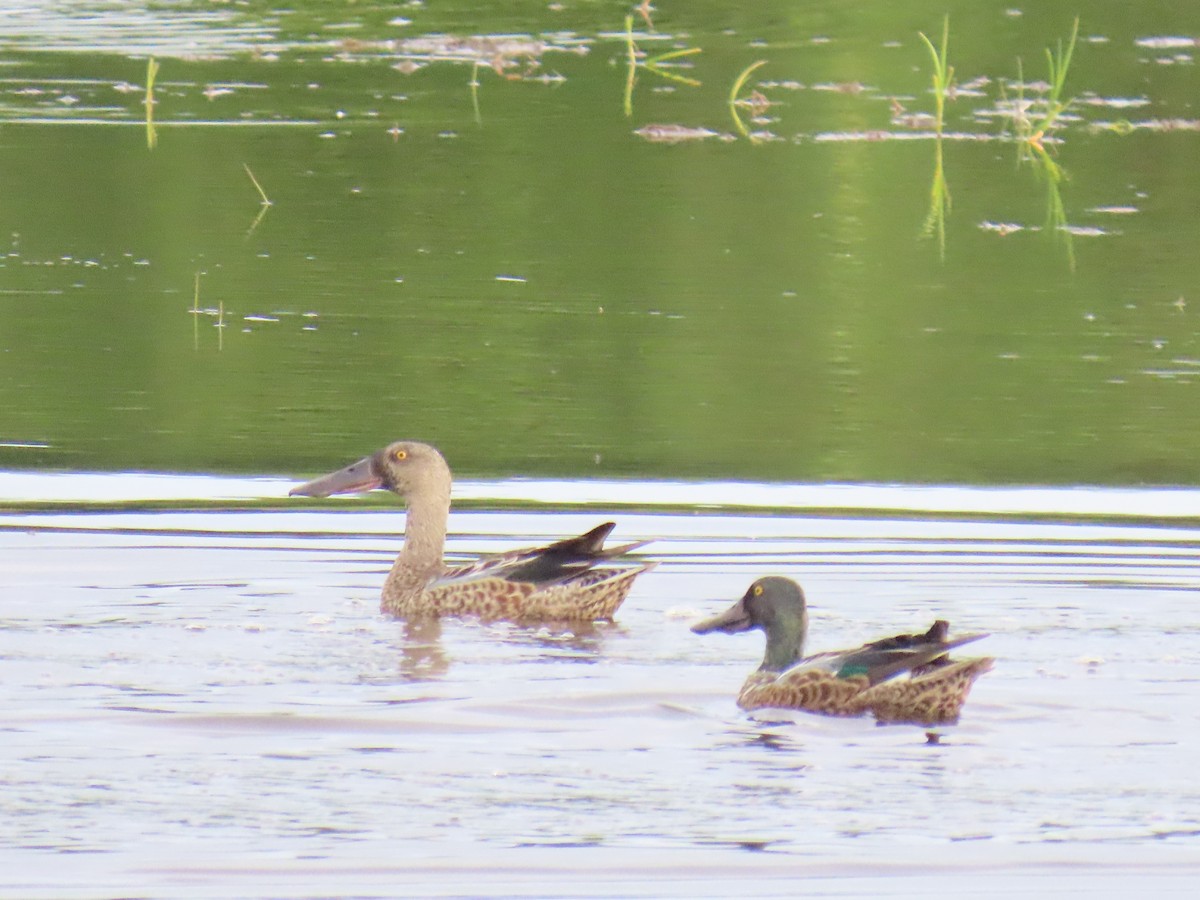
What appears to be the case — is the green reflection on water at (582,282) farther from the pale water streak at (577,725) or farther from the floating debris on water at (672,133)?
the pale water streak at (577,725)

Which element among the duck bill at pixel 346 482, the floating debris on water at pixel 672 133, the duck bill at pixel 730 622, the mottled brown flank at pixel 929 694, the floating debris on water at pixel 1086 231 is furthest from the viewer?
the floating debris on water at pixel 672 133

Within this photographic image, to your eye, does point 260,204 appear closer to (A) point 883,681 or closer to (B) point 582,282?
(B) point 582,282

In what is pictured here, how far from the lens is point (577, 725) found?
25.0ft

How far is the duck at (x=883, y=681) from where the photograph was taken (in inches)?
303

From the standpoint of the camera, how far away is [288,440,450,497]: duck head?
1009 centimetres

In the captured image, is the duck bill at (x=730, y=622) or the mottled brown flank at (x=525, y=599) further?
the mottled brown flank at (x=525, y=599)

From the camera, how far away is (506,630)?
9.49 metres

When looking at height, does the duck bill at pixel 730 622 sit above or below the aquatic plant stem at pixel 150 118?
below

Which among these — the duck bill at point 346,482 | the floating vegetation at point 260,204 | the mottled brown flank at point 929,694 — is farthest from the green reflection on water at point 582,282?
the mottled brown flank at point 929,694

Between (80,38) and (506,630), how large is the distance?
2264cm

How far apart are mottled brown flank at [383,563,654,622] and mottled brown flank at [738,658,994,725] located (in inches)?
56.0

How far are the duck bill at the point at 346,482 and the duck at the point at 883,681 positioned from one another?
2.58m

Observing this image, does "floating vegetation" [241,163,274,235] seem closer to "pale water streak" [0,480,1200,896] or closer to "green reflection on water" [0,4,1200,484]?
"green reflection on water" [0,4,1200,484]

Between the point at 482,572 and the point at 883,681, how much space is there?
2.21m
